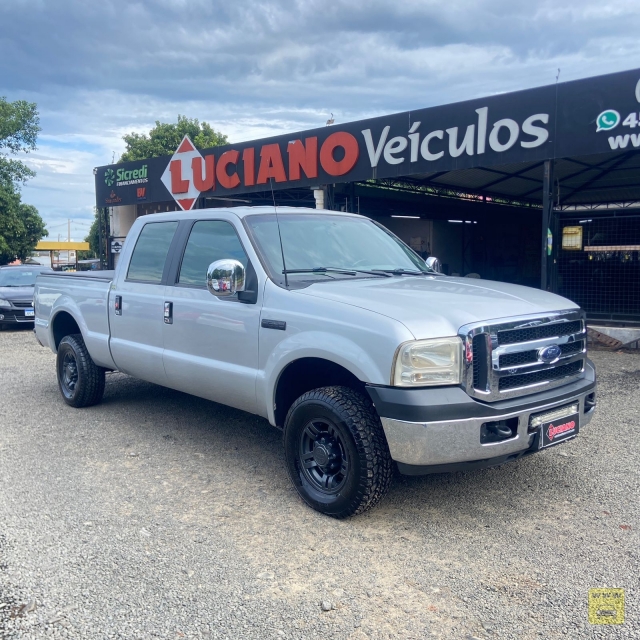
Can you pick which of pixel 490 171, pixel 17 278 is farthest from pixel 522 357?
pixel 17 278

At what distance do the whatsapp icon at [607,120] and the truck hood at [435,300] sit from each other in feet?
20.9

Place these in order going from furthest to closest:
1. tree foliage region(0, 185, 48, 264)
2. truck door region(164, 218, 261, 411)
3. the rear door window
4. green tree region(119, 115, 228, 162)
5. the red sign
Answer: green tree region(119, 115, 228, 162), tree foliage region(0, 185, 48, 264), the red sign, the rear door window, truck door region(164, 218, 261, 411)

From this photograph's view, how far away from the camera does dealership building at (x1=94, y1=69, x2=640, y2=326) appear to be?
998 centimetres

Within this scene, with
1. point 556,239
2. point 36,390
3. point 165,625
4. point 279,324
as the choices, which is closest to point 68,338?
point 36,390

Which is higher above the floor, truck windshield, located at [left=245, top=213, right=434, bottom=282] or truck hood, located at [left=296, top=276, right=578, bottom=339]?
truck windshield, located at [left=245, top=213, right=434, bottom=282]

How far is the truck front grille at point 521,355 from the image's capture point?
3633 millimetres

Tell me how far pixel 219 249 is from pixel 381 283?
1.36 m

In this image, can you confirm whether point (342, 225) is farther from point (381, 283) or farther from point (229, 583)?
point (229, 583)

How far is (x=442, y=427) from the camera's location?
139 inches

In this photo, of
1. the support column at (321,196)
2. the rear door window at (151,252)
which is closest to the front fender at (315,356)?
the rear door window at (151,252)

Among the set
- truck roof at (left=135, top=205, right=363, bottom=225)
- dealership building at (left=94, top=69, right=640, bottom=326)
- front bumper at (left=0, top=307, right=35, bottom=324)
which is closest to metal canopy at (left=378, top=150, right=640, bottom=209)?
dealership building at (left=94, top=69, right=640, bottom=326)

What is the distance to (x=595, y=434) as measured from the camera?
575cm

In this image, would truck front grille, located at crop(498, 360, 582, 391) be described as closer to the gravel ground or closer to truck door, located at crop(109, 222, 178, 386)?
the gravel ground

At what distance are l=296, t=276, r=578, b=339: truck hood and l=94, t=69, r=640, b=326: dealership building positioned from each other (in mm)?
1637
